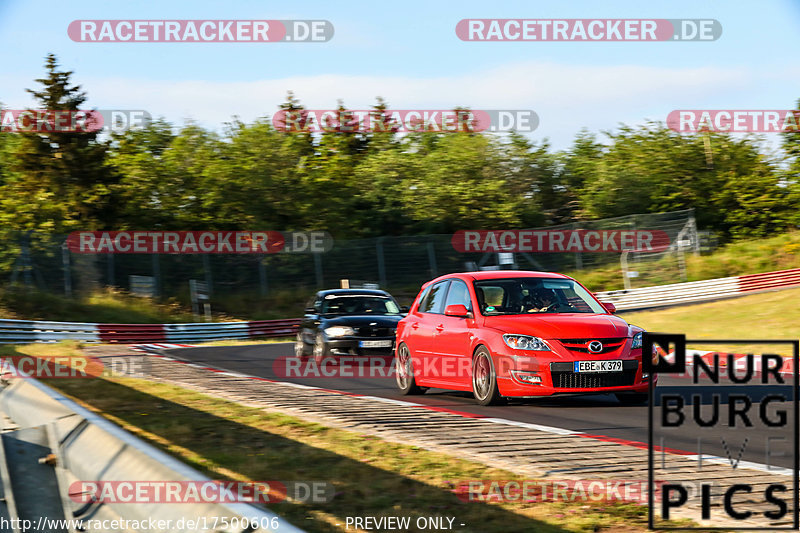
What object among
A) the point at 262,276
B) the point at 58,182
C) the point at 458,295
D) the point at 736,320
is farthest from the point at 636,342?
the point at 58,182

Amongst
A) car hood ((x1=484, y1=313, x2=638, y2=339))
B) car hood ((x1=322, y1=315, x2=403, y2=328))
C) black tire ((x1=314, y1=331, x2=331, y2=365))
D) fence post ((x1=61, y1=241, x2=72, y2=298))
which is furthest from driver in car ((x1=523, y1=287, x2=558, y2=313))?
fence post ((x1=61, y1=241, x2=72, y2=298))

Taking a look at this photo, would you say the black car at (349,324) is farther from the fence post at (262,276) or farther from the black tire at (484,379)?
the fence post at (262,276)

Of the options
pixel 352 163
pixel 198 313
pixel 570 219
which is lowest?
pixel 198 313

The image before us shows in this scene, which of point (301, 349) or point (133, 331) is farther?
point (133, 331)

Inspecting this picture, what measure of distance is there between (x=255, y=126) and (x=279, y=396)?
1536 inches

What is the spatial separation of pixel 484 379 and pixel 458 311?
0.97 metres

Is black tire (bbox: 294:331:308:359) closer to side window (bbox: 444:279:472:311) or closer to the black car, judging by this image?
the black car

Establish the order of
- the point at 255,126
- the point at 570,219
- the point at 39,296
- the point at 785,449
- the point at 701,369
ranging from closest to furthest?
the point at 701,369, the point at 785,449, the point at 39,296, the point at 255,126, the point at 570,219

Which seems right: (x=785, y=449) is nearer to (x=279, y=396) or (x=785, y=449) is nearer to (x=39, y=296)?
(x=279, y=396)

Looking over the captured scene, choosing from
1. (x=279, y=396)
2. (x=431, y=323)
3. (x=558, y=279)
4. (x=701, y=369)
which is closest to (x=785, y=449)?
(x=701, y=369)

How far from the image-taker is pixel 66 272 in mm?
32875

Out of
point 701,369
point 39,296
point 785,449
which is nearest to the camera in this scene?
point 701,369

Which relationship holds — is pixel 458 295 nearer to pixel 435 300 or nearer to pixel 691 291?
pixel 435 300

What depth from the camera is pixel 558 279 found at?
12.0 m
